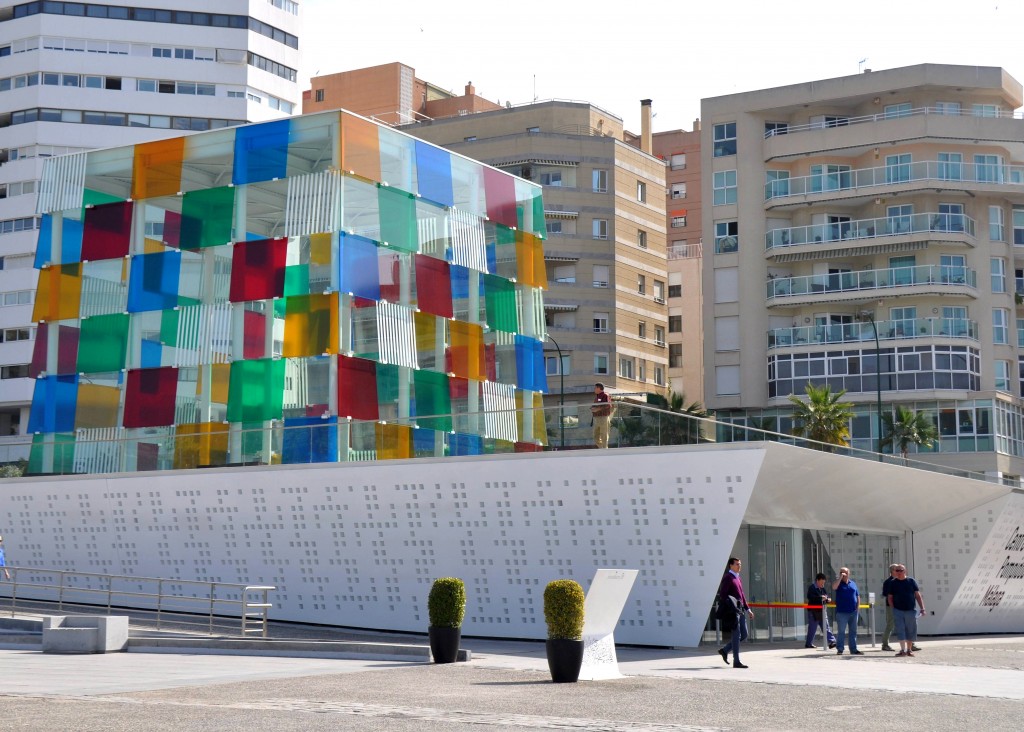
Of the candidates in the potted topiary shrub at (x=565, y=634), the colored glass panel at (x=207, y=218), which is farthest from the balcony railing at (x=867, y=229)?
the potted topiary shrub at (x=565, y=634)

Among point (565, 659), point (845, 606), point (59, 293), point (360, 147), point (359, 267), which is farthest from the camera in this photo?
point (59, 293)

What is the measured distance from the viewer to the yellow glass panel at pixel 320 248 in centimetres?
3325

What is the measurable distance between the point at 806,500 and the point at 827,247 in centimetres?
3562

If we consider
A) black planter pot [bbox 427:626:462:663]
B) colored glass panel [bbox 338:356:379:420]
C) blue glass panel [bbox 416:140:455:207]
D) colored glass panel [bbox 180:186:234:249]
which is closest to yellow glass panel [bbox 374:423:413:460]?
colored glass panel [bbox 338:356:379:420]

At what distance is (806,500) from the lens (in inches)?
1138

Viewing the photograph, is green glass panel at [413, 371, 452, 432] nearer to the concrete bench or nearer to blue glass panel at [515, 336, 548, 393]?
blue glass panel at [515, 336, 548, 393]

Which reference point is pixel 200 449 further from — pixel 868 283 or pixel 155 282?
pixel 868 283

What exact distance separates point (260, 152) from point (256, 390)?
6022mm

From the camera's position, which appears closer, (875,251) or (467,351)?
(467,351)

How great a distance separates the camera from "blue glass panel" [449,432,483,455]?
92.7 feet

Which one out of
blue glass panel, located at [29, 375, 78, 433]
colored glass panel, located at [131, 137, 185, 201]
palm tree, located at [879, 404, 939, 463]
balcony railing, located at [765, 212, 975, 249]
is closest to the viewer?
colored glass panel, located at [131, 137, 185, 201]

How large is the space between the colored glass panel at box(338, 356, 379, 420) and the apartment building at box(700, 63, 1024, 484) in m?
31.6

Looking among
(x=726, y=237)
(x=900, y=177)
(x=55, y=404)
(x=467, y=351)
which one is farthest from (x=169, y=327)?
(x=900, y=177)

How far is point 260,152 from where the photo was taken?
35156 mm
